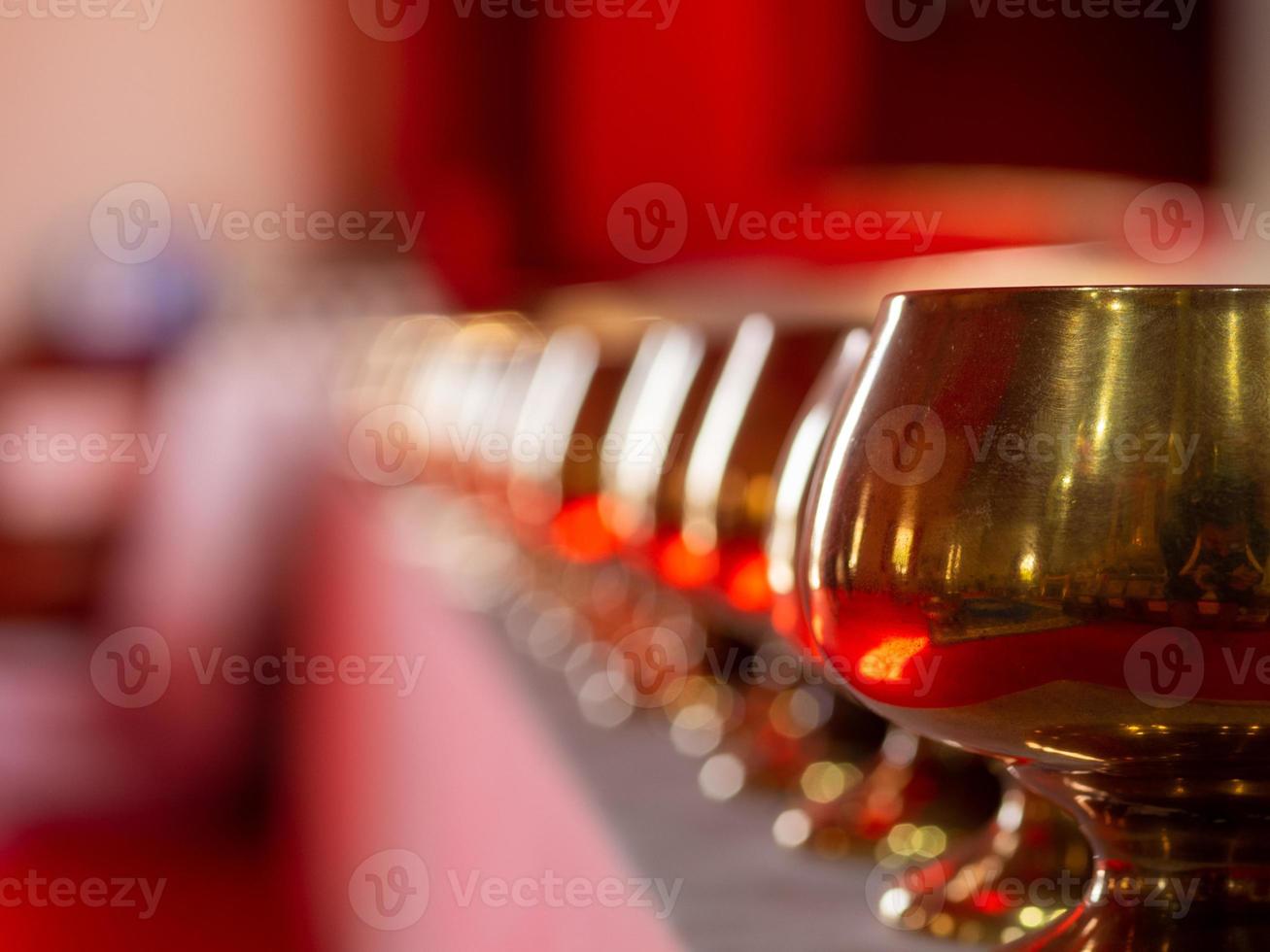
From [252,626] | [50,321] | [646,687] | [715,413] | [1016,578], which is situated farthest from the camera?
[50,321]

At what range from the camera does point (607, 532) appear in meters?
1.01

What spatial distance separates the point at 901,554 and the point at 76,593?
4.78 metres

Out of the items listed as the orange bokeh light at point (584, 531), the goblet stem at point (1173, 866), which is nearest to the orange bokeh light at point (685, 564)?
the orange bokeh light at point (584, 531)

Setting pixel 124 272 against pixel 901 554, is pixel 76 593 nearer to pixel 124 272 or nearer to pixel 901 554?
pixel 124 272

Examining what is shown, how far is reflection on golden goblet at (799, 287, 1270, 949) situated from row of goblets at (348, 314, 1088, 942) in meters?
0.03

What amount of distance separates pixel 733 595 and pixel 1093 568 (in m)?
0.37

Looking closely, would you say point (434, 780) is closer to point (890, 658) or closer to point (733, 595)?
point (733, 595)

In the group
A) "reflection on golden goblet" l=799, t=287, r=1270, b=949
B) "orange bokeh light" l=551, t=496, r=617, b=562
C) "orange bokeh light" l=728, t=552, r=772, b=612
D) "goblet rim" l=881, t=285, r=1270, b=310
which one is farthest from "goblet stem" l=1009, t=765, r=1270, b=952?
"orange bokeh light" l=551, t=496, r=617, b=562

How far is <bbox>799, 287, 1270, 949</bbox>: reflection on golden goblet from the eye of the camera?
368 mm

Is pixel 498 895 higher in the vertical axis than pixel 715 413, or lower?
lower

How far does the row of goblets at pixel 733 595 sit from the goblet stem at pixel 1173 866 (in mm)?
65

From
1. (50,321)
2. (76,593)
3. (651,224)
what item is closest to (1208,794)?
(651,224)

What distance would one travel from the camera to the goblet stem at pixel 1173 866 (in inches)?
15.8

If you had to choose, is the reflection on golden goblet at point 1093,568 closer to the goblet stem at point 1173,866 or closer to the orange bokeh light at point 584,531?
the goblet stem at point 1173,866
